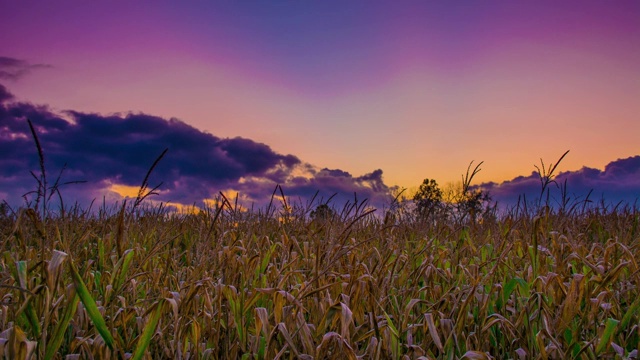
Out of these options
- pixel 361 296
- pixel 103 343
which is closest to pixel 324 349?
pixel 361 296

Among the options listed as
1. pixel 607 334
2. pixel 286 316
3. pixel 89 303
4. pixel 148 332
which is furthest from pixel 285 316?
pixel 607 334

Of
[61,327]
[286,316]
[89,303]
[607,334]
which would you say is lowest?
[607,334]

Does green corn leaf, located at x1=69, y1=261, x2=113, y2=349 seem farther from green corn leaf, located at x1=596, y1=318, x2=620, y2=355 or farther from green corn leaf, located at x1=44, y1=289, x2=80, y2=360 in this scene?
green corn leaf, located at x1=596, y1=318, x2=620, y2=355

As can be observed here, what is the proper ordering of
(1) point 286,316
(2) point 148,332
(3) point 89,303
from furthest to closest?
(1) point 286,316 < (2) point 148,332 < (3) point 89,303

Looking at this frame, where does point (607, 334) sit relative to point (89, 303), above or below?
below

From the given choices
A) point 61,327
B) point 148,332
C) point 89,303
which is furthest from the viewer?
point 148,332

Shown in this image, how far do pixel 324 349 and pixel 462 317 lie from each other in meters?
1.15

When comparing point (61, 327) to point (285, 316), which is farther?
point (285, 316)

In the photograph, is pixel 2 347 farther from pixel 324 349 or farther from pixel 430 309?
pixel 430 309

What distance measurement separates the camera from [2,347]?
9.34ft

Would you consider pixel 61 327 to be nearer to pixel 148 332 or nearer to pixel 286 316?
pixel 148 332

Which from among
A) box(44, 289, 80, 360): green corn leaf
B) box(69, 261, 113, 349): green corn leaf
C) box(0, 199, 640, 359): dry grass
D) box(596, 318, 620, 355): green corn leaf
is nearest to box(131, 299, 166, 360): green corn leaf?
box(0, 199, 640, 359): dry grass

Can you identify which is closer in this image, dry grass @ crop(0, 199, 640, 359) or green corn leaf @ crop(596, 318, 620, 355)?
dry grass @ crop(0, 199, 640, 359)

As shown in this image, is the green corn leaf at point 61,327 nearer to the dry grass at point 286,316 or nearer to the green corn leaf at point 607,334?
the dry grass at point 286,316
